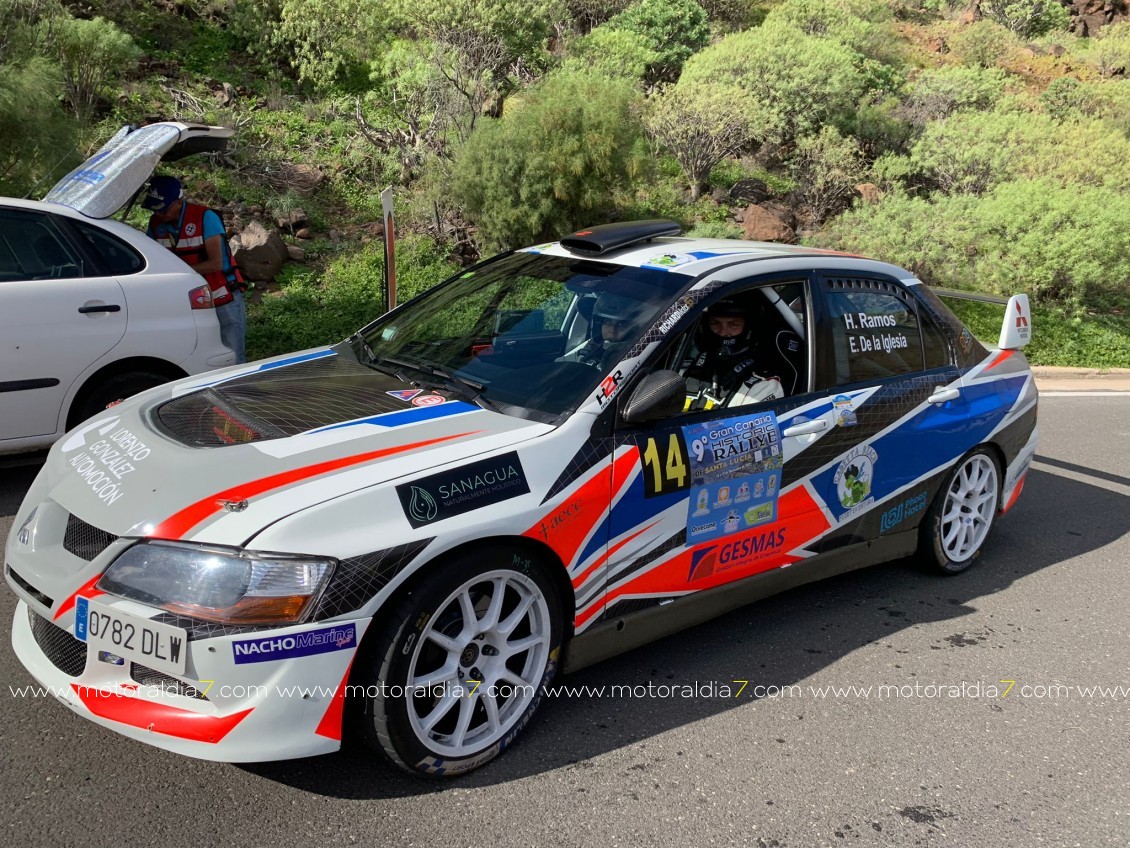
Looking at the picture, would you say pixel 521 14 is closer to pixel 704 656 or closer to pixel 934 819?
pixel 704 656

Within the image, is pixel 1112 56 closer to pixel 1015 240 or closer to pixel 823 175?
pixel 823 175

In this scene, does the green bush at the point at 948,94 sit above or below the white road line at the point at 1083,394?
above

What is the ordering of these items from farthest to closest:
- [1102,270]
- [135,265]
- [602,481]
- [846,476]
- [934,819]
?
[1102,270] < [135,265] < [846,476] < [602,481] < [934,819]

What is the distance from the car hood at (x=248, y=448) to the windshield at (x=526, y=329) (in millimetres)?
188

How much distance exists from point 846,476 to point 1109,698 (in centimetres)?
137

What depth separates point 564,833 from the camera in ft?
9.20

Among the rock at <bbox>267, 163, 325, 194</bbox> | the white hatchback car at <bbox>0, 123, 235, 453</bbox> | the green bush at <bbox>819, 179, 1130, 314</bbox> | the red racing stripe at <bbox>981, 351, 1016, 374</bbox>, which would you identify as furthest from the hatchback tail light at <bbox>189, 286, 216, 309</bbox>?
the green bush at <bbox>819, 179, 1130, 314</bbox>

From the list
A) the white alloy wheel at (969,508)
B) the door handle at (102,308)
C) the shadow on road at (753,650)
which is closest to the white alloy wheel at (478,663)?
the shadow on road at (753,650)

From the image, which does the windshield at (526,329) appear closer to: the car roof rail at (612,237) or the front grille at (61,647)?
the car roof rail at (612,237)

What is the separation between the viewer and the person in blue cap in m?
6.63

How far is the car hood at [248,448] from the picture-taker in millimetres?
2729

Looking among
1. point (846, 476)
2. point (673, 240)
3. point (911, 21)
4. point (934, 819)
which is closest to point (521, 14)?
point (673, 240)

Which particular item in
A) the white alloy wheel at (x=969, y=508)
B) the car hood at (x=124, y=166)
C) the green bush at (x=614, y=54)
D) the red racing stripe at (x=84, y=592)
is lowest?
the white alloy wheel at (x=969, y=508)

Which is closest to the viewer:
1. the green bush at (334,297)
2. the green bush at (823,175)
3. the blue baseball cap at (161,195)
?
the blue baseball cap at (161,195)
